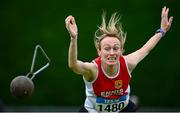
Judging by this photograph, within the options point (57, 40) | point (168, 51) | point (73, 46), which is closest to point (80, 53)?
point (57, 40)

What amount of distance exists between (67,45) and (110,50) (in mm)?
4719

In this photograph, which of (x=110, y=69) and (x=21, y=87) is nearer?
(x=21, y=87)

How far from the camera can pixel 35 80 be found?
12695 mm

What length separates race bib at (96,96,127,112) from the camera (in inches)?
314

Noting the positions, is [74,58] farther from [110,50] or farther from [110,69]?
[110,69]

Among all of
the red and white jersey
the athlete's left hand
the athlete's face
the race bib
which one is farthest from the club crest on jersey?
the athlete's left hand

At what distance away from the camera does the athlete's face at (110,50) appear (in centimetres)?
779

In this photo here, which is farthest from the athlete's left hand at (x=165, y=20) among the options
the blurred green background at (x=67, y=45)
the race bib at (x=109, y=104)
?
the blurred green background at (x=67, y=45)

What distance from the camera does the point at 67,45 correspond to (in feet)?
41.0

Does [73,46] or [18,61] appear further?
[18,61]

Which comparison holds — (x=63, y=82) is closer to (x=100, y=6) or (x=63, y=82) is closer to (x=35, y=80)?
(x=35, y=80)

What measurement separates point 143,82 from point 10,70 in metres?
2.06

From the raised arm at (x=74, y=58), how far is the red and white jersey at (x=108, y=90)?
105 millimetres

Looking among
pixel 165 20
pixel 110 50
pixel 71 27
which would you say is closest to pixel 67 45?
pixel 165 20
